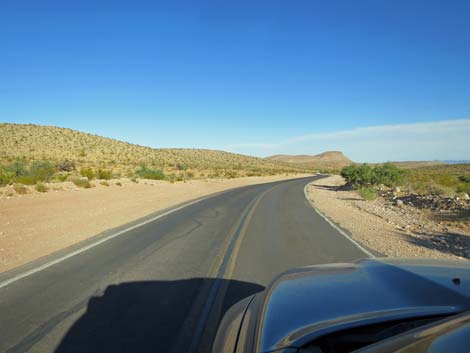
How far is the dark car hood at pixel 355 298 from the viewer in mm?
2301

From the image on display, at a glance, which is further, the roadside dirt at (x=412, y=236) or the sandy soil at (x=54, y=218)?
the roadside dirt at (x=412, y=236)

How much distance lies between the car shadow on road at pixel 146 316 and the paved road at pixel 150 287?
1 centimetres

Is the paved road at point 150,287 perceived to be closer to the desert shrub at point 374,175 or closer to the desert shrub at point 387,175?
the desert shrub at point 387,175

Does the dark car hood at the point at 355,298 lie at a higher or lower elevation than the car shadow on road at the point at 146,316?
higher

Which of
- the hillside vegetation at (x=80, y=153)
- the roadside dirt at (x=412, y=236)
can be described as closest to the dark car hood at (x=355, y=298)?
the roadside dirt at (x=412, y=236)

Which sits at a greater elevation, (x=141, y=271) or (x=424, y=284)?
(x=424, y=284)

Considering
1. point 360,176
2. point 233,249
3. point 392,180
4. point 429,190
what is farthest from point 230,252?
point 360,176

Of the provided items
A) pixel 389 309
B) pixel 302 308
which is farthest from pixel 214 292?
pixel 389 309

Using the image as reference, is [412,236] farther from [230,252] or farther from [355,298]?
[355,298]

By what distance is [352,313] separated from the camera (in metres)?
2.41

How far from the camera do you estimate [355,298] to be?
2.64 metres

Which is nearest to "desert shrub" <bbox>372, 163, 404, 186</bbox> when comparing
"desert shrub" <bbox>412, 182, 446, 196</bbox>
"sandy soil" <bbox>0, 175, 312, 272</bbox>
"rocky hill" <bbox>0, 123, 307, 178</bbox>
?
"desert shrub" <bbox>412, 182, 446, 196</bbox>

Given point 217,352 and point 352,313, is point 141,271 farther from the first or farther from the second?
point 352,313

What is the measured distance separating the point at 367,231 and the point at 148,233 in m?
7.13
